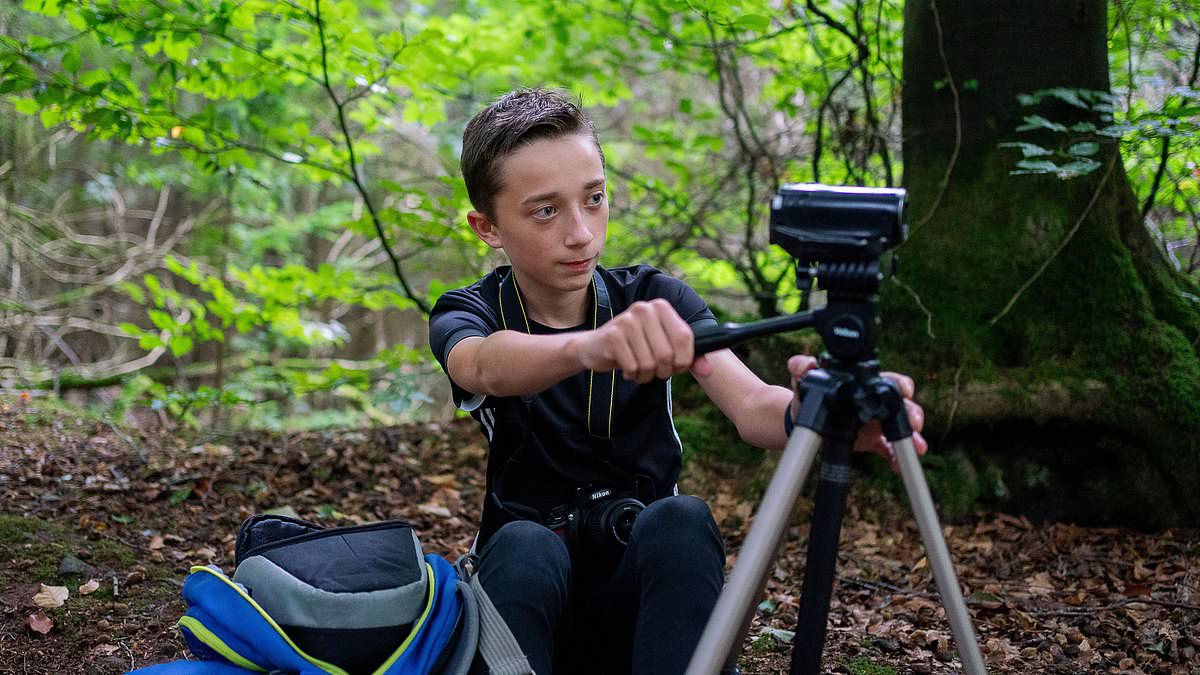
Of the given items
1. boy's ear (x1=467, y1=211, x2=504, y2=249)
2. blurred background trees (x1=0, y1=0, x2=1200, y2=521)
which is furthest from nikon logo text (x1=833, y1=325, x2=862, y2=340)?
blurred background trees (x1=0, y1=0, x2=1200, y2=521)

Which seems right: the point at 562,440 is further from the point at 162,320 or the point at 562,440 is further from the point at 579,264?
the point at 162,320

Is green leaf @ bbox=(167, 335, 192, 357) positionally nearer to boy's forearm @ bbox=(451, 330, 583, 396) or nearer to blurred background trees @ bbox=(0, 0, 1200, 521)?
blurred background trees @ bbox=(0, 0, 1200, 521)

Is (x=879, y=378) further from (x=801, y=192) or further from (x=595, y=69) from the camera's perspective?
(x=595, y=69)

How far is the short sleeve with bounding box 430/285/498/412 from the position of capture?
1891mm

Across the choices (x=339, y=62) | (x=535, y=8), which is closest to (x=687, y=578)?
(x=339, y=62)

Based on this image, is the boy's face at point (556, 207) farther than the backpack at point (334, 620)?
Yes

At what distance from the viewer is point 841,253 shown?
4.67 feet

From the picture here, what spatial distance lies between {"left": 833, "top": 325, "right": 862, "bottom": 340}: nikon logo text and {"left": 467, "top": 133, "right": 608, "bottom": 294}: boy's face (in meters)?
0.70

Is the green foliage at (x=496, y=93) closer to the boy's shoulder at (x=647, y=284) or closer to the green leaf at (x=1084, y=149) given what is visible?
the green leaf at (x=1084, y=149)

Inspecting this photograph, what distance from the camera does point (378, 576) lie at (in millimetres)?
1798

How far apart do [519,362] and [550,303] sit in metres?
0.52

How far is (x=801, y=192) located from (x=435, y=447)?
355 cm

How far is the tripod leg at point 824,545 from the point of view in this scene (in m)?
1.45

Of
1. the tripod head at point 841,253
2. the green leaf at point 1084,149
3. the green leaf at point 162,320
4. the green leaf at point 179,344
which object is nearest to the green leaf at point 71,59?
the green leaf at point 162,320
